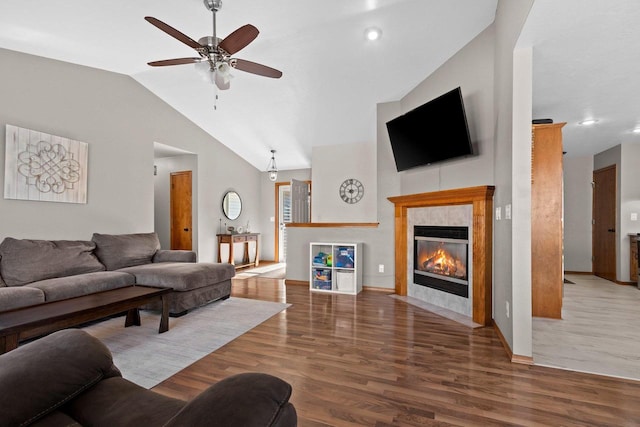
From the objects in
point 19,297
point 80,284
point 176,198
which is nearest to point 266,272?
point 176,198

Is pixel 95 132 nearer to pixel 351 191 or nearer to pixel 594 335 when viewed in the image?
pixel 351 191

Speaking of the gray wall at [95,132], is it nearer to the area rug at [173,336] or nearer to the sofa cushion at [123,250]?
the sofa cushion at [123,250]

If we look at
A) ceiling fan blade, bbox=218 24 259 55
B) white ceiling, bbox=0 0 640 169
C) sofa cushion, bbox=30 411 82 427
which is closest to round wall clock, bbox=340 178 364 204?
white ceiling, bbox=0 0 640 169

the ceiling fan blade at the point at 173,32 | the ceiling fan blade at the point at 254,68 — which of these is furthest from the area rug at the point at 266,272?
the ceiling fan blade at the point at 173,32

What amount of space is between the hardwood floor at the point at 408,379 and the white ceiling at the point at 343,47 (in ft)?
8.02

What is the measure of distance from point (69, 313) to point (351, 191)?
14.6 feet

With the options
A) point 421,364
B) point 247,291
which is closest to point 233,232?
point 247,291

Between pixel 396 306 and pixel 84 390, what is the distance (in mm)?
3356

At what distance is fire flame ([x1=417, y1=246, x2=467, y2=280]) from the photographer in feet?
11.5

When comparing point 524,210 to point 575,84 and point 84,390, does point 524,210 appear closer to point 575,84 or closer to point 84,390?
point 575,84

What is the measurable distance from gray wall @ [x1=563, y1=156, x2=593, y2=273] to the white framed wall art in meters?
8.35

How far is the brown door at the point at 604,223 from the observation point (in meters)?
5.24

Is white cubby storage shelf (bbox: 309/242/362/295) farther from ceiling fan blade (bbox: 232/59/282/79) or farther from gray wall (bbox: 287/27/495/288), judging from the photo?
ceiling fan blade (bbox: 232/59/282/79)

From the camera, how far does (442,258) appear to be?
3762mm
